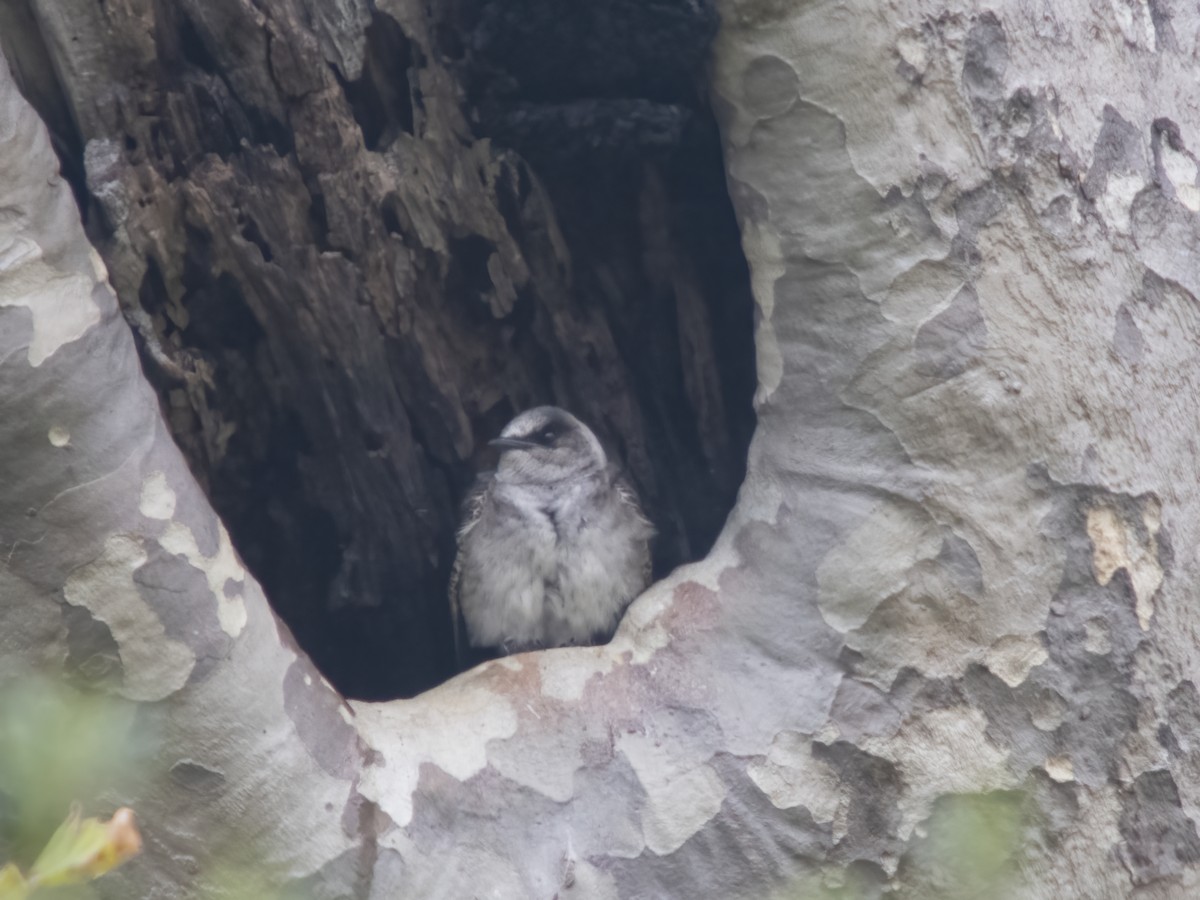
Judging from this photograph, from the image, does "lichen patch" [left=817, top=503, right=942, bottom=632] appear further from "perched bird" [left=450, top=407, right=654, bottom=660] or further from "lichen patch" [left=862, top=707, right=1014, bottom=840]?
"perched bird" [left=450, top=407, right=654, bottom=660]

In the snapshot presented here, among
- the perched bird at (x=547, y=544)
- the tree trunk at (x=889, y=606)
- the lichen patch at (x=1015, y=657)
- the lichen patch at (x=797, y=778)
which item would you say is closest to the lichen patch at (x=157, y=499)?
the tree trunk at (x=889, y=606)

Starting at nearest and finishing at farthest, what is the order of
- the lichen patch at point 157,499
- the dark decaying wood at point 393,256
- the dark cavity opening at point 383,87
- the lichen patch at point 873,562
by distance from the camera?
the lichen patch at point 157,499
the lichen patch at point 873,562
the dark decaying wood at point 393,256
the dark cavity opening at point 383,87

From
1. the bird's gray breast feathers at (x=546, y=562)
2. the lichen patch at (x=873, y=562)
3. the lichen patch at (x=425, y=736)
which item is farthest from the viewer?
the bird's gray breast feathers at (x=546, y=562)

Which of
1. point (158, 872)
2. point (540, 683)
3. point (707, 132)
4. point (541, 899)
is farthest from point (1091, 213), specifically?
point (158, 872)

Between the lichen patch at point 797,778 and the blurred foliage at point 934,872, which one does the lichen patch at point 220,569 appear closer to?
the lichen patch at point 797,778

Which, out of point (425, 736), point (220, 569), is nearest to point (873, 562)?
point (425, 736)

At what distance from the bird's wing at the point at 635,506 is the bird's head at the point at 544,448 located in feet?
0.33

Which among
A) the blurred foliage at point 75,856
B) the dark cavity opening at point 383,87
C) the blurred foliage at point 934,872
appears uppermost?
the blurred foliage at point 75,856

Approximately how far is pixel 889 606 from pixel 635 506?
1553mm

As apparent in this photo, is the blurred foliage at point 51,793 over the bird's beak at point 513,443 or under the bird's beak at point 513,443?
over

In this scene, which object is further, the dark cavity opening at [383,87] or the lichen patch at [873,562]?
the dark cavity opening at [383,87]

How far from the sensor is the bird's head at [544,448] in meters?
4.29

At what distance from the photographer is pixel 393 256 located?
384 centimetres

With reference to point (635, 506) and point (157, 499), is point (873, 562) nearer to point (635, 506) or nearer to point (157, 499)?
point (635, 506)
